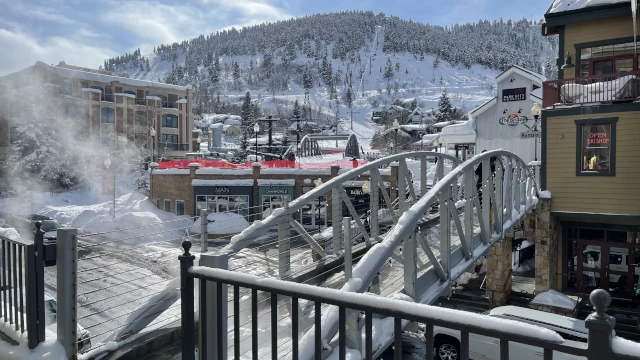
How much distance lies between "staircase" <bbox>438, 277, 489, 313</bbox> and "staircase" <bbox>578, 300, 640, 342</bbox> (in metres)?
3.10

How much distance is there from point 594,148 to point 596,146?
3.9 inches

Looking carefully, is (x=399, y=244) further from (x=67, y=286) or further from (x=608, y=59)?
(x=608, y=59)

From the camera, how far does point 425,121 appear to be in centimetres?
7594

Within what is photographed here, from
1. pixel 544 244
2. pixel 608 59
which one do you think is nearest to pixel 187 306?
pixel 544 244

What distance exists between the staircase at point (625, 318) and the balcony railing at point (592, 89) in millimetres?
7005

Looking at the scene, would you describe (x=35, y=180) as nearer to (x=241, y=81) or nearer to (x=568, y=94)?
(x=568, y=94)

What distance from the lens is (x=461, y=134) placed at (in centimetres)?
3062

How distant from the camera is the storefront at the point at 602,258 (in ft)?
53.2

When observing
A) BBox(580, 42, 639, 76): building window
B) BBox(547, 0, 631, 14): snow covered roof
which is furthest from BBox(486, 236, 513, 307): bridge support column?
BBox(547, 0, 631, 14): snow covered roof

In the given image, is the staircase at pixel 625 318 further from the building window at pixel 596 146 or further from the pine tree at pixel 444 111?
the pine tree at pixel 444 111

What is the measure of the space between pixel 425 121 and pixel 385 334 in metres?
73.7

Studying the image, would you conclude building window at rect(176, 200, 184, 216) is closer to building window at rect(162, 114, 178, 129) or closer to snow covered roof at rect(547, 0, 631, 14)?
snow covered roof at rect(547, 0, 631, 14)

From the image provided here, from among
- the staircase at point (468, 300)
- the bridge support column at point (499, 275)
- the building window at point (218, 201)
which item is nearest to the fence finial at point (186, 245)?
the staircase at point (468, 300)

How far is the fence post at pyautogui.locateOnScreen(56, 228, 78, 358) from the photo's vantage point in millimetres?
3578
